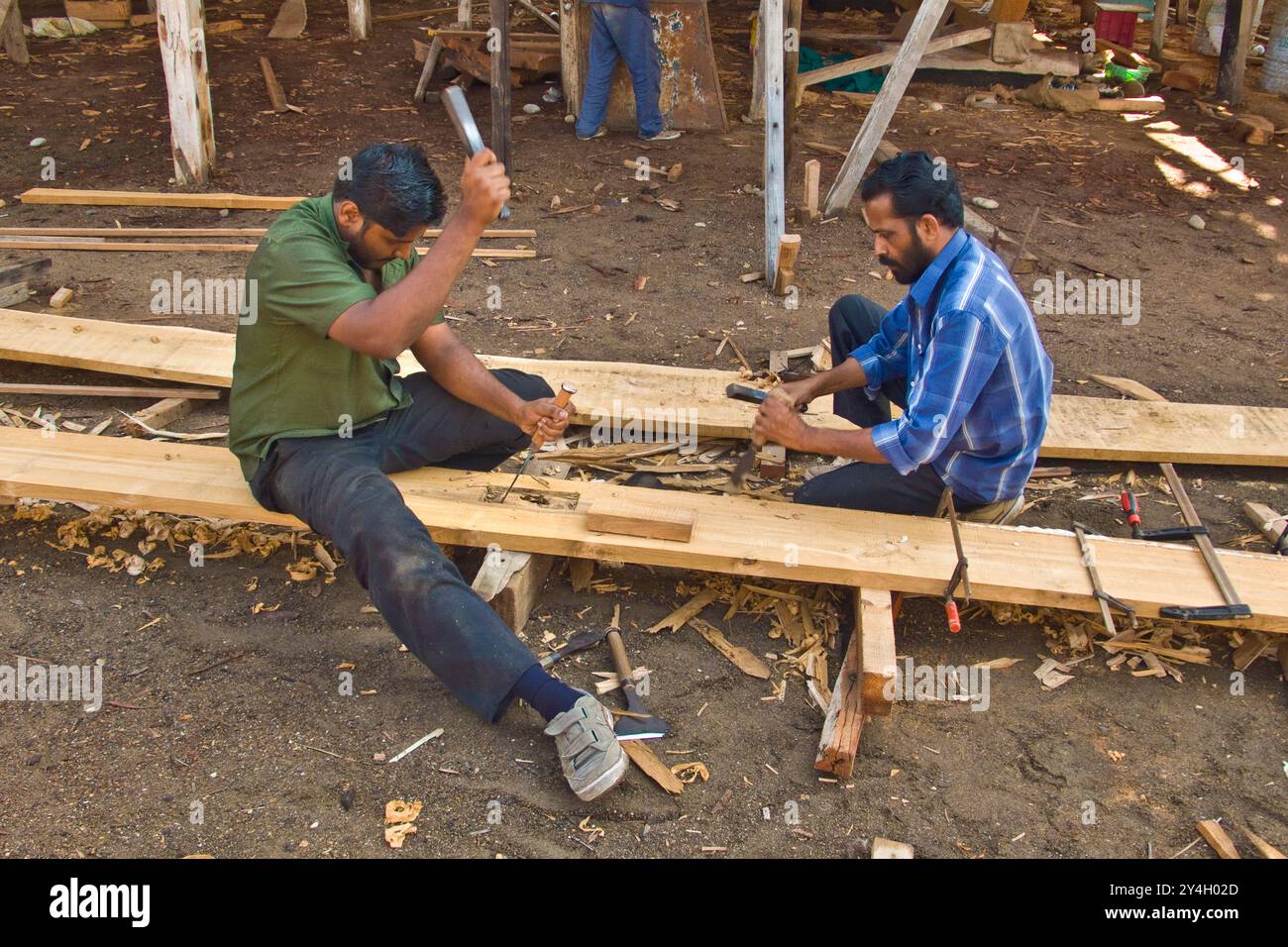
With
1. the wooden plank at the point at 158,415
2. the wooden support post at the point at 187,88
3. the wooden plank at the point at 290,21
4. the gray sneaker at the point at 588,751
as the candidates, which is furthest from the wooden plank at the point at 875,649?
the wooden plank at the point at 290,21

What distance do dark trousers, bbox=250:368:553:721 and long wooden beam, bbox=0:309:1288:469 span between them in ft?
4.31

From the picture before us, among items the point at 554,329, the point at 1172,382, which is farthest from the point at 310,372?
the point at 1172,382

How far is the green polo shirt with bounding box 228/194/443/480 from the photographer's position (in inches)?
131

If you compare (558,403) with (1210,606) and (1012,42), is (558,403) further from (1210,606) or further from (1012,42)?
(1012,42)

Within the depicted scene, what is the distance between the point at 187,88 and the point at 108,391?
12.4 feet

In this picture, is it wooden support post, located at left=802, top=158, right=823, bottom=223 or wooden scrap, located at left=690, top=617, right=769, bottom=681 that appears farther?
wooden support post, located at left=802, top=158, right=823, bottom=223

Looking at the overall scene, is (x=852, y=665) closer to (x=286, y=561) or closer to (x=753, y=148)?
(x=286, y=561)

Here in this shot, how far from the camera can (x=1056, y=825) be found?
10.3 feet

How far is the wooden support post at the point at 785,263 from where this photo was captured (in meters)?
6.25

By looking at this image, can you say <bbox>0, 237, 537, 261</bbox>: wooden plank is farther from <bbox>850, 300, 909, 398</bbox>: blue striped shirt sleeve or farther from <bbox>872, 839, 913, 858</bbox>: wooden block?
<bbox>872, 839, 913, 858</bbox>: wooden block

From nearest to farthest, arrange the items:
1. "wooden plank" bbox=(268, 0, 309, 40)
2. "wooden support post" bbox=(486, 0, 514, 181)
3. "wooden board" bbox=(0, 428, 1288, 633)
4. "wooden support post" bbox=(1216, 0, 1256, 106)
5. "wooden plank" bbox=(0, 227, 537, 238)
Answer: "wooden board" bbox=(0, 428, 1288, 633) → "wooden plank" bbox=(0, 227, 537, 238) → "wooden support post" bbox=(486, 0, 514, 181) → "wooden support post" bbox=(1216, 0, 1256, 106) → "wooden plank" bbox=(268, 0, 309, 40)

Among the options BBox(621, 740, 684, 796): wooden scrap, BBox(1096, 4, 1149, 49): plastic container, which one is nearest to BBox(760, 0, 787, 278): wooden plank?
BBox(621, 740, 684, 796): wooden scrap

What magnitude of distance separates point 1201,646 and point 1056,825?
3.62ft

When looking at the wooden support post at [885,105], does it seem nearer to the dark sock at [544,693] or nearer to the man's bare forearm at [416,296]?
the man's bare forearm at [416,296]
